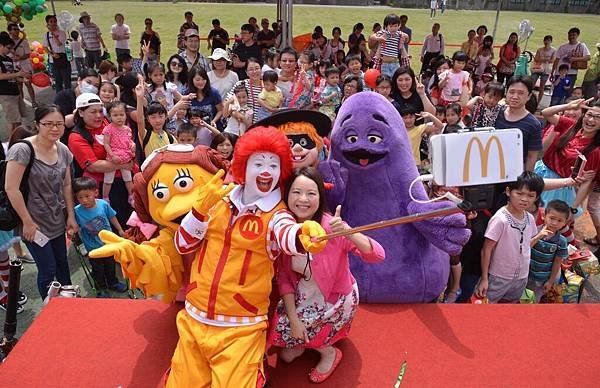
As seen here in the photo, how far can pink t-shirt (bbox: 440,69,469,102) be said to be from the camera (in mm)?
6488

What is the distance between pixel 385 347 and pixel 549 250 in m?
1.49

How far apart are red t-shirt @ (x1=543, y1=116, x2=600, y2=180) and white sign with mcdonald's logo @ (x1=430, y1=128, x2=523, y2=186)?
2652 millimetres

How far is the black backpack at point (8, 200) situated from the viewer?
290 centimetres

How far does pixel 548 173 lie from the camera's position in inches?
165

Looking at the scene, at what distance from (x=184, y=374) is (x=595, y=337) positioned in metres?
2.25

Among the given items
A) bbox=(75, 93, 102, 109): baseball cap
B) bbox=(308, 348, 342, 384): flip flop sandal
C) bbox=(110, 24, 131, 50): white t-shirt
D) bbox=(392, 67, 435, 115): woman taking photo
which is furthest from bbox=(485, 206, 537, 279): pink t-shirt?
bbox=(110, 24, 131, 50): white t-shirt

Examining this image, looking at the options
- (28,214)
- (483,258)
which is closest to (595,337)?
(483,258)

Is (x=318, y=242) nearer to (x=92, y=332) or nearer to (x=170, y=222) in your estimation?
(x=170, y=222)

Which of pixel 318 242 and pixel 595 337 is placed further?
pixel 595 337

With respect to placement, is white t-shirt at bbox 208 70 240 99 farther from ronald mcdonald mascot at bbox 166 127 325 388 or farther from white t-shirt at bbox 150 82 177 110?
ronald mcdonald mascot at bbox 166 127 325 388

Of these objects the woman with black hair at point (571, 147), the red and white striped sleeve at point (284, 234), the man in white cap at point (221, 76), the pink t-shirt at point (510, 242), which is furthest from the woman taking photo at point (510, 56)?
the red and white striped sleeve at point (284, 234)

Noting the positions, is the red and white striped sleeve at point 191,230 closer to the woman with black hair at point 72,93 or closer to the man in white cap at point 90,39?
the woman with black hair at point 72,93

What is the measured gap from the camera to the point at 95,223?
3.46 meters

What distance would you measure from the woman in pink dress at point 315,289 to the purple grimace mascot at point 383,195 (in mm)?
519
